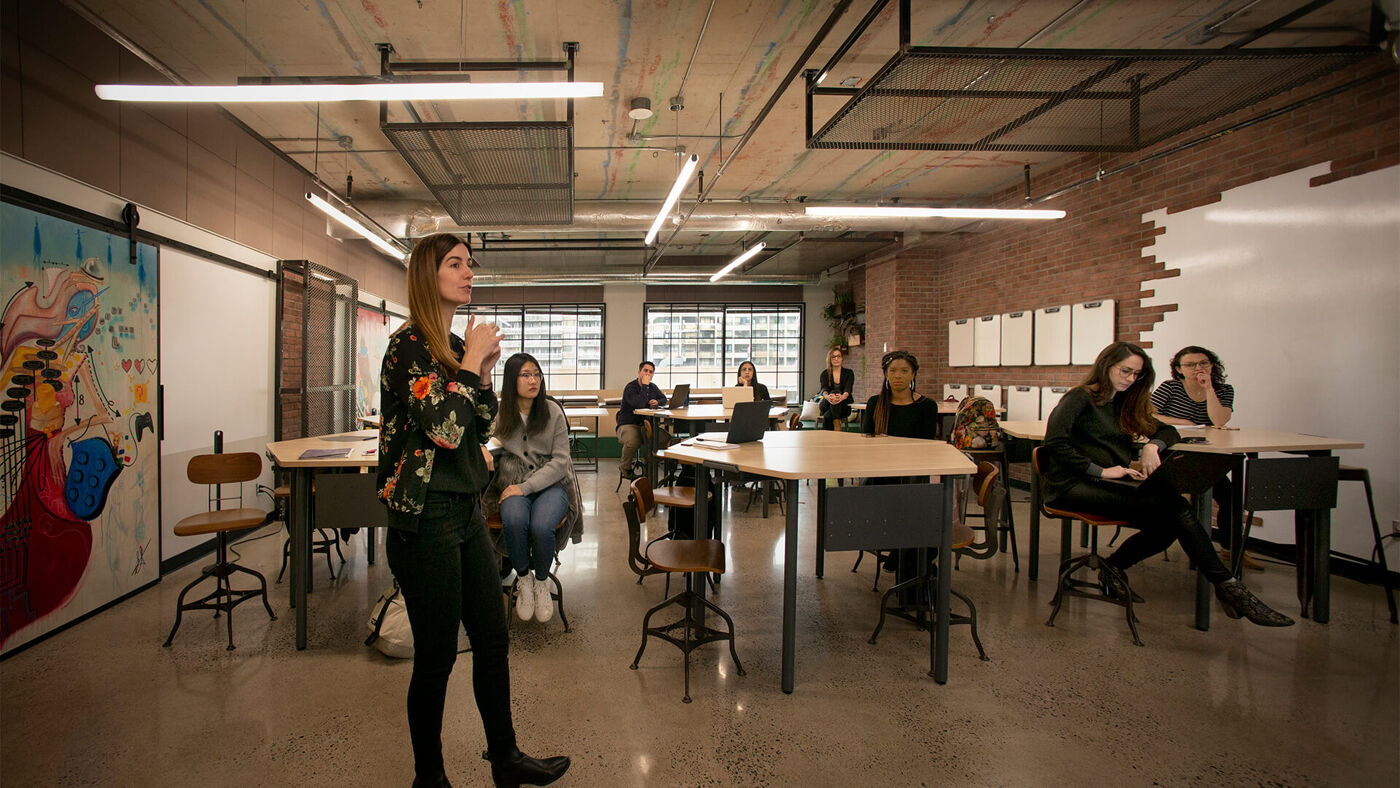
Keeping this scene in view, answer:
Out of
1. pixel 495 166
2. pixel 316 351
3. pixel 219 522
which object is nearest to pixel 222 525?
pixel 219 522

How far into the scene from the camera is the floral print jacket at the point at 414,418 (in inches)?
57.3

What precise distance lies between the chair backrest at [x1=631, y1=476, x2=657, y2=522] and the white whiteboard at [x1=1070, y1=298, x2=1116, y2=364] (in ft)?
15.6

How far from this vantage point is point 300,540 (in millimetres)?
2916

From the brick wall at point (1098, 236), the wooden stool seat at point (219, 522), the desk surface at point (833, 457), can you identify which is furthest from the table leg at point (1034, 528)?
the wooden stool seat at point (219, 522)

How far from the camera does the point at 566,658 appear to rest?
2.74m

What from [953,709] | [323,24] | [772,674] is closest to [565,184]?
[323,24]

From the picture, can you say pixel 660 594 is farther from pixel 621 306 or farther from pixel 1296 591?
pixel 621 306

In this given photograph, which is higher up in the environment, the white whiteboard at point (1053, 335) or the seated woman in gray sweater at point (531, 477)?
the white whiteboard at point (1053, 335)

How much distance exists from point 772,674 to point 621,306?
32.2ft

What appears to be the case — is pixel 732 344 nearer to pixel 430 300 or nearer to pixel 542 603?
pixel 542 603

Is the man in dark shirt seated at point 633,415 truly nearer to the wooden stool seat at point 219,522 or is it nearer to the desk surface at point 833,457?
the desk surface at point 833,457

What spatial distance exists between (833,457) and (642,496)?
0.88 meters

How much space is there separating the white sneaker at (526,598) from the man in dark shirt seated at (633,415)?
342 centimetres

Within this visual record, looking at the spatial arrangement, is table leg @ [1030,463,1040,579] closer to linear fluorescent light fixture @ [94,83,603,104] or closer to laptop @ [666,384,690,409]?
linear fluorescent light fixture @ [94,83,603,104]
